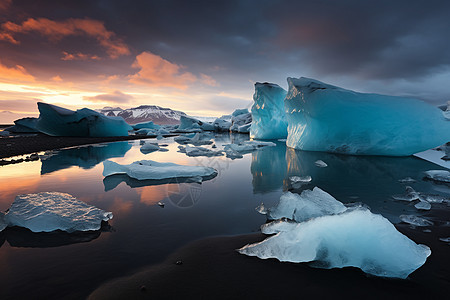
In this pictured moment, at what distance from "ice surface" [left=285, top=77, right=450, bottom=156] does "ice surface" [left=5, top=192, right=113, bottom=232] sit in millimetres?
7407

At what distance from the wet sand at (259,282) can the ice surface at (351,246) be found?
5 cm

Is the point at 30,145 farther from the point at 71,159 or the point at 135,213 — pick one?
the point at 135,213

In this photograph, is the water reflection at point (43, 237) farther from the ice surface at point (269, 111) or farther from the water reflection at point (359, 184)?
the ice surface at point (269, 111)

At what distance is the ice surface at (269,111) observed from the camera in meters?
15.5

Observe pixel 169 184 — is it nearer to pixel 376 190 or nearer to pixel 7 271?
pixel 7 271

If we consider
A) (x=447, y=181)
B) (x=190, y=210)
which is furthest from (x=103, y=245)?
(x=447, y=181)

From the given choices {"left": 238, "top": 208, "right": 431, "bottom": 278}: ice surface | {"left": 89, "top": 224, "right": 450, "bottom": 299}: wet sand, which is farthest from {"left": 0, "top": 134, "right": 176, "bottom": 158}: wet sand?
{"left": 238, "top": 208, "right": 431, "bottom": 278}: ice surface

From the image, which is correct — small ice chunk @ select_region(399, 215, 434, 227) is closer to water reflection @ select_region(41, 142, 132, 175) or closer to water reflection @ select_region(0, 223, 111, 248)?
water reflection @ select_region(0, 223, 111, 248)

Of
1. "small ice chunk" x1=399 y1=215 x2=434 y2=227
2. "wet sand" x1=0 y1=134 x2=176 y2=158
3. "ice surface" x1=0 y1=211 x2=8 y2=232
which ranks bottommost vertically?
"wet sand" x1=0 y1=134 x2=176 y2=158

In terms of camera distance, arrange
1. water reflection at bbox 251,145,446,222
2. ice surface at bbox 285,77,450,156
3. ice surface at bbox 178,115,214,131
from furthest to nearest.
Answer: ice surface at bbox 178,115,214,131 → ice surface at bbox 285,77,450,156 → water reflection at bbox 251,145,446,222

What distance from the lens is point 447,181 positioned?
3.85 metres

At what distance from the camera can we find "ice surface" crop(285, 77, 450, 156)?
21.2ft

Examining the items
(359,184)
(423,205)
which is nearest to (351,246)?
(423,205)

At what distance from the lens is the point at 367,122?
7086 millimetres
